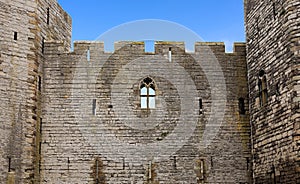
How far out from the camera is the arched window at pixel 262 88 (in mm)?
13625

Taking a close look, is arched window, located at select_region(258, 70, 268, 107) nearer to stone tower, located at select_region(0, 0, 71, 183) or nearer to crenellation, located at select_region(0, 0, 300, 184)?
crenellation, located at select_region(0, 0, 300, 184)

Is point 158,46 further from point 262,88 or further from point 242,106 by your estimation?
point 262,88

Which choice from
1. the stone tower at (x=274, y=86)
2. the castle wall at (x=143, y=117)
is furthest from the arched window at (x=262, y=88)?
the castle wall at (x=143, y=117)

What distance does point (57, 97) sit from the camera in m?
14.9

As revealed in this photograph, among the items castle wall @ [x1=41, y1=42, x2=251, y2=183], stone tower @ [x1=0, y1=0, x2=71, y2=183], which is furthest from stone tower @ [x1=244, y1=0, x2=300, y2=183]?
stone tower @ [x1=0, y1=0, x2=71, y2=183]

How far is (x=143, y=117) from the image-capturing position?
1490cm

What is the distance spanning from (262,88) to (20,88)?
7044 millimetres

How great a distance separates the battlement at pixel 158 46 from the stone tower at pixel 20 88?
3.58 ft

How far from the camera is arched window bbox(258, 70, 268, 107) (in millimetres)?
13625

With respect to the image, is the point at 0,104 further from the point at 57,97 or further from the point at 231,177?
the point at 231,177

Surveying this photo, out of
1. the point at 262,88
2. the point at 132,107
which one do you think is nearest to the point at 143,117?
the point at 132,107

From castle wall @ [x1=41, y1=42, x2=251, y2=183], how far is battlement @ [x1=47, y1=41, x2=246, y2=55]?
32mm

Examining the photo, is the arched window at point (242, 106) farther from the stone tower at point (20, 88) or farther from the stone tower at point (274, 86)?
the stone tower at point (20, 88)

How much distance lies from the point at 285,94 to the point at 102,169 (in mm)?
5864
